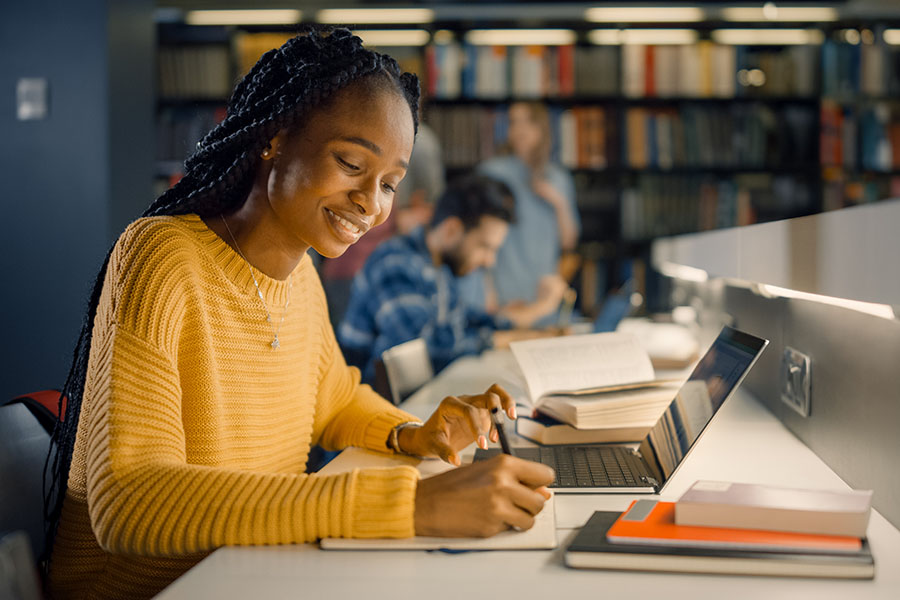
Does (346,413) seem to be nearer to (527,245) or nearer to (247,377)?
(247,377)

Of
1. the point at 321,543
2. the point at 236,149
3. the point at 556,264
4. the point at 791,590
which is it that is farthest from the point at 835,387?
the point at 556,264

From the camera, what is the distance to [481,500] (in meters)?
0.80

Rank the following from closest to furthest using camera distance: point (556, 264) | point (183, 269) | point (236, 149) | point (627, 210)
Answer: point (183, 269) → point (236, 149) → point (556, 264) → point (627, 210)

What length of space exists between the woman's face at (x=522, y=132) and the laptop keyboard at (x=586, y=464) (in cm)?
320

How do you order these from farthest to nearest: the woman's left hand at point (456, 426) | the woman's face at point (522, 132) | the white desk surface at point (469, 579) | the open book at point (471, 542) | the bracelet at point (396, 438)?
the woman's face at point (522, 132) < the bracelet at point (396, 438) < the woman's left hand at point (456, 426) < the open book at point (471, 542) < the white desk surface at point (469, 579)

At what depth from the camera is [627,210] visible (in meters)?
4.39

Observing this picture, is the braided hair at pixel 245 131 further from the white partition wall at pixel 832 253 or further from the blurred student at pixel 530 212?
the blurred student at pixel 530 212

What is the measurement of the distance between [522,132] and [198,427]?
11.6 feet

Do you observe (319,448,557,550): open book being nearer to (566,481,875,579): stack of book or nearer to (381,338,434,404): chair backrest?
(566,481,875,579): stack of book

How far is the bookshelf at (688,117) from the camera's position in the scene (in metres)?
4.30

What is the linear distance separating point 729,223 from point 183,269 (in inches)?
152

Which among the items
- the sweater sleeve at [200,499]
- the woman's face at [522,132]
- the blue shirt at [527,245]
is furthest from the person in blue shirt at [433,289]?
the sweater sleeve at [200,499]

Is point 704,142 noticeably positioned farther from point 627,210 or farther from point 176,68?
point 176,68

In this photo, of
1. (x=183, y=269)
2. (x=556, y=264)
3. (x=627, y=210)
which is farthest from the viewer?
(x=627, y=210)
